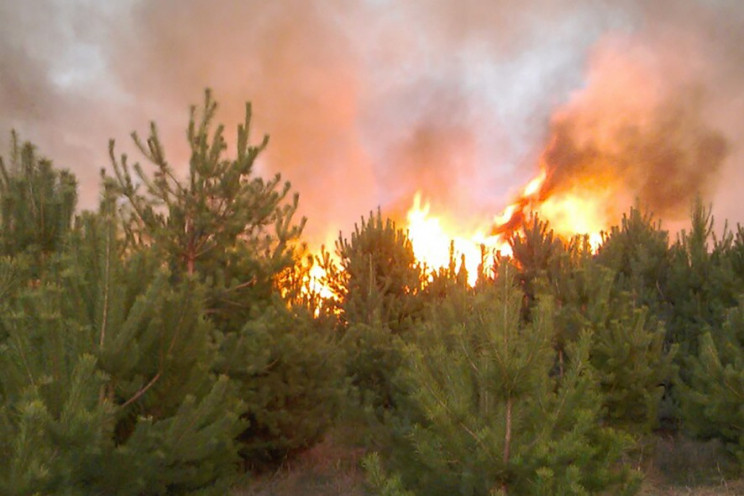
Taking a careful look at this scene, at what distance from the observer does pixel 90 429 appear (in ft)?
14.8

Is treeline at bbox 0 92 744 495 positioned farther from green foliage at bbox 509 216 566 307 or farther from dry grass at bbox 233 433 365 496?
green foliage at bbox 509 216 566 307

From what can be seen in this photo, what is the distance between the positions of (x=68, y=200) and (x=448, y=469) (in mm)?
5031

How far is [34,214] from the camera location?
7348 millimetres

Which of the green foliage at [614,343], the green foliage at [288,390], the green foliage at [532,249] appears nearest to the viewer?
the green foliage at [288,390]

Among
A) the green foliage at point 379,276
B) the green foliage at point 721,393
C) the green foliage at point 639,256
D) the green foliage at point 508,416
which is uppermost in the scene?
the green foliage at point 639,256

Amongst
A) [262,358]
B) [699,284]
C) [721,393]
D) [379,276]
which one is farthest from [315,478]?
[699,284]

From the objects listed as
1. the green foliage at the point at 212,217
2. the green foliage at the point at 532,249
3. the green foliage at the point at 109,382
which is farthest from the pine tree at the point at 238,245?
the green foliage at the point at 532,249

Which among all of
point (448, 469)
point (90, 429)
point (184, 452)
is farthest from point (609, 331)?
point (90, 429)

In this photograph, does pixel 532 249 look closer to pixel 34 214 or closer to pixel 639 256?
pixel 639 256

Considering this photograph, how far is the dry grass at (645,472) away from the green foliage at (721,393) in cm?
67

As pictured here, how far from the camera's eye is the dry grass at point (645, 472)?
10055 mm

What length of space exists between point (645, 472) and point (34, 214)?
9761 millimetres

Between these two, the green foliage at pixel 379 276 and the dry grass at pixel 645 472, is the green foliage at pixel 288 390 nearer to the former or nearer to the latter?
the dry grass at pixel 645 472

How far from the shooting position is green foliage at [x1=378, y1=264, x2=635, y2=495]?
4816 millimetres
